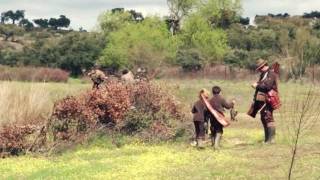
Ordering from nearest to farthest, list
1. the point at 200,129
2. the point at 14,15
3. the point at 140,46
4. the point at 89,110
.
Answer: the point at 200,129 < the point at 89,110 < the point at 140,46 < the point at 14,15

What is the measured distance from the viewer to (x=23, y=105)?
18703mm

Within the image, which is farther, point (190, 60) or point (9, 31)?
point (9, 31)

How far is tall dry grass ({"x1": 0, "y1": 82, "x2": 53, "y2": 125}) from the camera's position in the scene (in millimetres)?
18281

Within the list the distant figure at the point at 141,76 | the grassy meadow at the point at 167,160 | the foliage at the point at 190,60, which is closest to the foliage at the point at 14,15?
the foliage at the point at 190,60

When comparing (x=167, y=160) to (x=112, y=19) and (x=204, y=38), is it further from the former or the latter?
(x=112, y=19)

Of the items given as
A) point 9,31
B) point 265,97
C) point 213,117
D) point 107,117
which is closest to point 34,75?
point 107,117

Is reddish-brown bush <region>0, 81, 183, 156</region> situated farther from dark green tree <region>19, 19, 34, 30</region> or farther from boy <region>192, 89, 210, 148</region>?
dark green tree <region>19, 19, 34, 30</region>

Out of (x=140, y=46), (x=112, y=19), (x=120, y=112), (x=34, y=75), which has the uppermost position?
(x=112, y=19)

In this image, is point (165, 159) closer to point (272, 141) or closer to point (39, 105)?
point (272, 141)

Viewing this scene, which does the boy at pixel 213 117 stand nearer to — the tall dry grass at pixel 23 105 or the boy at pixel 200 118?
the boy at pixel 200 118

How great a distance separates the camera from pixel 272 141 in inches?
661

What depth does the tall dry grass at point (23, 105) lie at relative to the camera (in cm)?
1828

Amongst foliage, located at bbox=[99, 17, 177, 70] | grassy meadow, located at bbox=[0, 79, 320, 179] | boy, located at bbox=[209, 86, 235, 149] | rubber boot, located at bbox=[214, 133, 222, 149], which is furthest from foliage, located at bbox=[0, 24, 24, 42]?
rubber boot, located at bbox=[214, 133, 222, 149]

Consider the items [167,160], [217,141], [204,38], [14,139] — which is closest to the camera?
[167,160]
